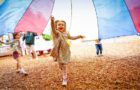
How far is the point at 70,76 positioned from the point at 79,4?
74.1 inches

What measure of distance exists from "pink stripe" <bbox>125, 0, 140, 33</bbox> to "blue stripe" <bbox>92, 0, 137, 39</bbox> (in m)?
0.08

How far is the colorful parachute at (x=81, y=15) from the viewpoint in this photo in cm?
543

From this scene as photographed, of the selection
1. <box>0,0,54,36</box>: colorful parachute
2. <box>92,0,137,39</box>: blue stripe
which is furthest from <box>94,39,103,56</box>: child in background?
<box>0,0,54,36</box>: colorful parachute

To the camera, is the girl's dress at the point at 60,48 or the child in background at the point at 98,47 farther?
the child in background at the point at 98,47

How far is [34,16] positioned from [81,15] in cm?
106

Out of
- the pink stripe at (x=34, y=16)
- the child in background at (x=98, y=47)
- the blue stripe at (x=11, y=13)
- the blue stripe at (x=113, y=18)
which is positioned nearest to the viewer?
the blue stripe at (x=11, y=13)

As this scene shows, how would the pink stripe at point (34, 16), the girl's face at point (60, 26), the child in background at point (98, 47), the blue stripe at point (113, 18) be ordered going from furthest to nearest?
the child in background at point (98, 47)
the pink stripe at point (34, 16)
the blue stripe at point (113, 18)
the girl's face at point (60, 26)

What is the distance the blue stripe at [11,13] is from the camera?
17.3 feet

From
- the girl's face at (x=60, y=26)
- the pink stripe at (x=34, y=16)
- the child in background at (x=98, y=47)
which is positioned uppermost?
the pink stripe at (x=34, y=16)

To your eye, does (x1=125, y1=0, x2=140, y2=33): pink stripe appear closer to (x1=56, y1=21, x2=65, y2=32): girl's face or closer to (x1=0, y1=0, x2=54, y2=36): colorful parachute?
(x1=56, y1=21, x2=65, y2=32): girl's face

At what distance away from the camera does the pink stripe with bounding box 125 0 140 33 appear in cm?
542

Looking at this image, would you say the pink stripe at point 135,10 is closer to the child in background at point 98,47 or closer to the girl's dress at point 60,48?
the girl's dress at point 60,48

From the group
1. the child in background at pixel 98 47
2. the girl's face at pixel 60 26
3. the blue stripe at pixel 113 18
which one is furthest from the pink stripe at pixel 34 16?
the child in background at pixel 98 47

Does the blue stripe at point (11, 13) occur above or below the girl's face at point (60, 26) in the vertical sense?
above
